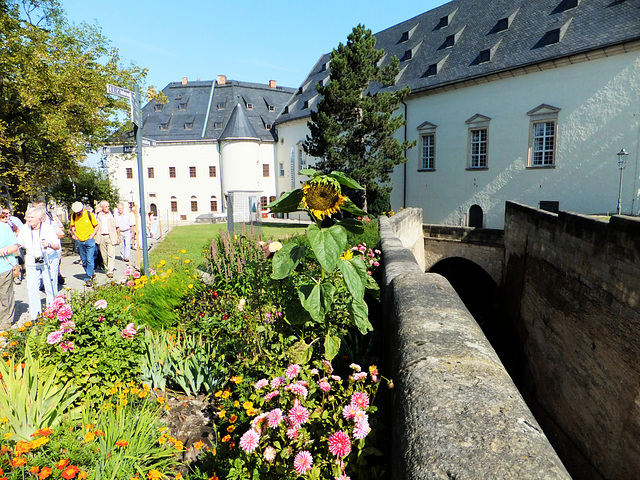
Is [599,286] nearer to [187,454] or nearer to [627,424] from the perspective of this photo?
[627,424]

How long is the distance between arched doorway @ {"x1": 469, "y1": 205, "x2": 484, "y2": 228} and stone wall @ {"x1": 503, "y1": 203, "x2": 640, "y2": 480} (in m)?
12.2

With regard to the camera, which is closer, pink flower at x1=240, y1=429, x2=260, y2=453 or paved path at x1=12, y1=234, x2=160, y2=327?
pink flower at x1=240, y1=429, x2=260, y2=453

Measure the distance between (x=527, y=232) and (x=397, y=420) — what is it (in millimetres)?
11924

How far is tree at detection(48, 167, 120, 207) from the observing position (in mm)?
28547

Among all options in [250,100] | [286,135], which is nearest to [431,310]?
[286,135]

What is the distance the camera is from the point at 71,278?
10508mm

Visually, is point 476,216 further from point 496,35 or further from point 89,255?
point 89,255

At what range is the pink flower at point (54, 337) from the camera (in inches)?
125

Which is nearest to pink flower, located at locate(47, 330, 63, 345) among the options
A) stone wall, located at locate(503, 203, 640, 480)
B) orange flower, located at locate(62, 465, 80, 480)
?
orange flower, located at locate(62, 465, 80, 480)

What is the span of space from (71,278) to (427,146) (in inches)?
829

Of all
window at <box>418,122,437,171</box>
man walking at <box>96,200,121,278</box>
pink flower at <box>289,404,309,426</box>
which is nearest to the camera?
pink flower at <box>289,404,309,426</box>

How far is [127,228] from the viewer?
12508mm

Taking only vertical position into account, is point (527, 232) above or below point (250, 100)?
below

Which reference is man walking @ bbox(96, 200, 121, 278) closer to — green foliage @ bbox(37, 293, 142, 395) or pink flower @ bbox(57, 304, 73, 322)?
green foliage @ bbox(37, 293, 142, 395)
